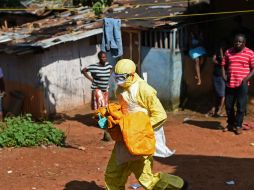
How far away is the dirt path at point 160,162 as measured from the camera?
680 cm

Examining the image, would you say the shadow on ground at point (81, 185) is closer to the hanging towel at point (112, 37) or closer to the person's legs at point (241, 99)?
the person's legs at point (241, 99)

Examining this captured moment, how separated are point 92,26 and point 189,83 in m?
2.90

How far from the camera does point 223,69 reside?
30.4ft

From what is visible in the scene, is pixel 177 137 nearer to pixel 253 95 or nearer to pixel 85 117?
pixel 253 95

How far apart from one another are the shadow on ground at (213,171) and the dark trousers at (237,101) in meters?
1.51

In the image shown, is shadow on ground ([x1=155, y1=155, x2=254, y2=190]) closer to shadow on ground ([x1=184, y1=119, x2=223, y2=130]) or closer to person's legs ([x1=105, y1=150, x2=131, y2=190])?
person's legs ([x1=105, y1=150, x2=131, y2=190])

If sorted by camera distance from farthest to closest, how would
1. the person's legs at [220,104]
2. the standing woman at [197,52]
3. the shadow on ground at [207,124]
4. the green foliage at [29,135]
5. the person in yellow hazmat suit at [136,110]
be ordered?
the standing woman at [197,52]
the person's legs at [220,104]
the shadow on ground at [207,124]
the green foliage at [29,135]
the person in yellow hazmat suit at [136,110]


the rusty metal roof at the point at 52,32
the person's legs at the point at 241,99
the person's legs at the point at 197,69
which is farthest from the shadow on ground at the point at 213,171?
the rusty metal roof at the point at 52,32

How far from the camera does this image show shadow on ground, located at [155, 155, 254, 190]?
6611 mm

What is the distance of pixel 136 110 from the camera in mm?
5402

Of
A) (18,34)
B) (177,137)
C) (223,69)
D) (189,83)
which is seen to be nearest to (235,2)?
(189,83)

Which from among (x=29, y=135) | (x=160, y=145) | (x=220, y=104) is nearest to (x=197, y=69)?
(x=220, y=104)

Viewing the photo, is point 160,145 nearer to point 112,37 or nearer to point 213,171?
point 213,171

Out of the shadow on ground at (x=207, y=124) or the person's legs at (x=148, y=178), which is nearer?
the person's legs at (x=148, y=178)
